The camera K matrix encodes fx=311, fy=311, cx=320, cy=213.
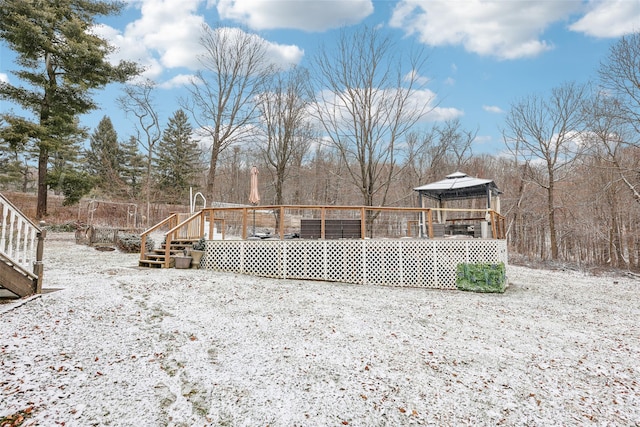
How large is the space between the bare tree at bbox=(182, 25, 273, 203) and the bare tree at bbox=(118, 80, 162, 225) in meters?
5.72

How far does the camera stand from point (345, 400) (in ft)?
9.64

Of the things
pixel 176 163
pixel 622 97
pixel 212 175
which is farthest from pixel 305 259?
pixel 176 163

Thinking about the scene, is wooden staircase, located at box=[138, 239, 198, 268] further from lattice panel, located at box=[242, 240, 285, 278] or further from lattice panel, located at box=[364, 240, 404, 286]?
lattice panel, located at box=[364, 240, 404, 286]

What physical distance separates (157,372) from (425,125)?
18.9m

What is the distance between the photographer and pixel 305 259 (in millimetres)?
8258

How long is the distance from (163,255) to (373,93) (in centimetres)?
1045

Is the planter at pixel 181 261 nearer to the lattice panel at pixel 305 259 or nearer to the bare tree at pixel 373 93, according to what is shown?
the lattice panel at pixel 305 259

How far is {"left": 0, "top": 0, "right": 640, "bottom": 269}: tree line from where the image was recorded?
13516 mm

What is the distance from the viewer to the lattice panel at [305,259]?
823 cm

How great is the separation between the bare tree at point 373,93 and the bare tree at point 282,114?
432 centimetres

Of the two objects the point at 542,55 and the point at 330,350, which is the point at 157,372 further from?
the point at 542,55

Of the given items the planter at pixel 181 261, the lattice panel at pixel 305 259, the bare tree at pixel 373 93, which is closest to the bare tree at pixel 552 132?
the bare tree at pixel 373 93

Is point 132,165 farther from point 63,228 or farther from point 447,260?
point 447,260

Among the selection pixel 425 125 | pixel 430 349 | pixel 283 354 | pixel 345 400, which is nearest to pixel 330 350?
pixel 283 354
